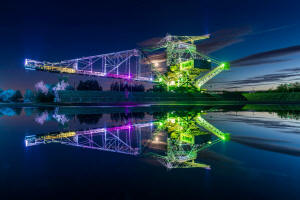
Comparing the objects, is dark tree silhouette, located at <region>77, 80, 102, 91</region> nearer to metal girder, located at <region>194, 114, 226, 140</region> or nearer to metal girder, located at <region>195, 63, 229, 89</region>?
metal girder, located at <region>195, 63, 229, 89</region>

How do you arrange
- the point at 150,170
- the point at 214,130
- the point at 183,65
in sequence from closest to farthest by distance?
the point at 150,170 → the point at 214,130 → the point at 183,65

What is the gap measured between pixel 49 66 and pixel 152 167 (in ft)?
227

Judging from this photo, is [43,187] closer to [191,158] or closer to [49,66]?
[191,158]

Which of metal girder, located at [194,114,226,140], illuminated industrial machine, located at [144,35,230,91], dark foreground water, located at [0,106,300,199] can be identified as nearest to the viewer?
dark foreground water, located at [0,106,300,199]

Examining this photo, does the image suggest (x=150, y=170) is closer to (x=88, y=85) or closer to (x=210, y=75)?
(x=210, y=75)

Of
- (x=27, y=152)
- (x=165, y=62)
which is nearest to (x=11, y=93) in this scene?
(x=165, y=62)

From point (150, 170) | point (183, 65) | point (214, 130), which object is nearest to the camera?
point (150, 170)

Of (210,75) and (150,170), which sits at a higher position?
(210,75)

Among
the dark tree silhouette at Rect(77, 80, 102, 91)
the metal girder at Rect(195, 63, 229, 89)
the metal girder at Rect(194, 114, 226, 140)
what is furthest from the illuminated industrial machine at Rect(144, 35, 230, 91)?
the metal girder at Rect(194, 114, 226, 140)

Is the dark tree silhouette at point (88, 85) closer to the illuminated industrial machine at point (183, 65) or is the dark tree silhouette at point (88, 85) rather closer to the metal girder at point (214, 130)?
the illuminated industrial machine at point (183, 65)

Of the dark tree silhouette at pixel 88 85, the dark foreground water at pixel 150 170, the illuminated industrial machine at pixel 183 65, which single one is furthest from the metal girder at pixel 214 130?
the dark tree silhouette at pixel 88 85

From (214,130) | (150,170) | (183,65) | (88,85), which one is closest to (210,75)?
(183,65)

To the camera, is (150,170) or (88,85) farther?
(88,85)

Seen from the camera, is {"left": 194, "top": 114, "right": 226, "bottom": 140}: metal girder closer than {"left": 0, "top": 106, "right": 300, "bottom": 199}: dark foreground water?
No
